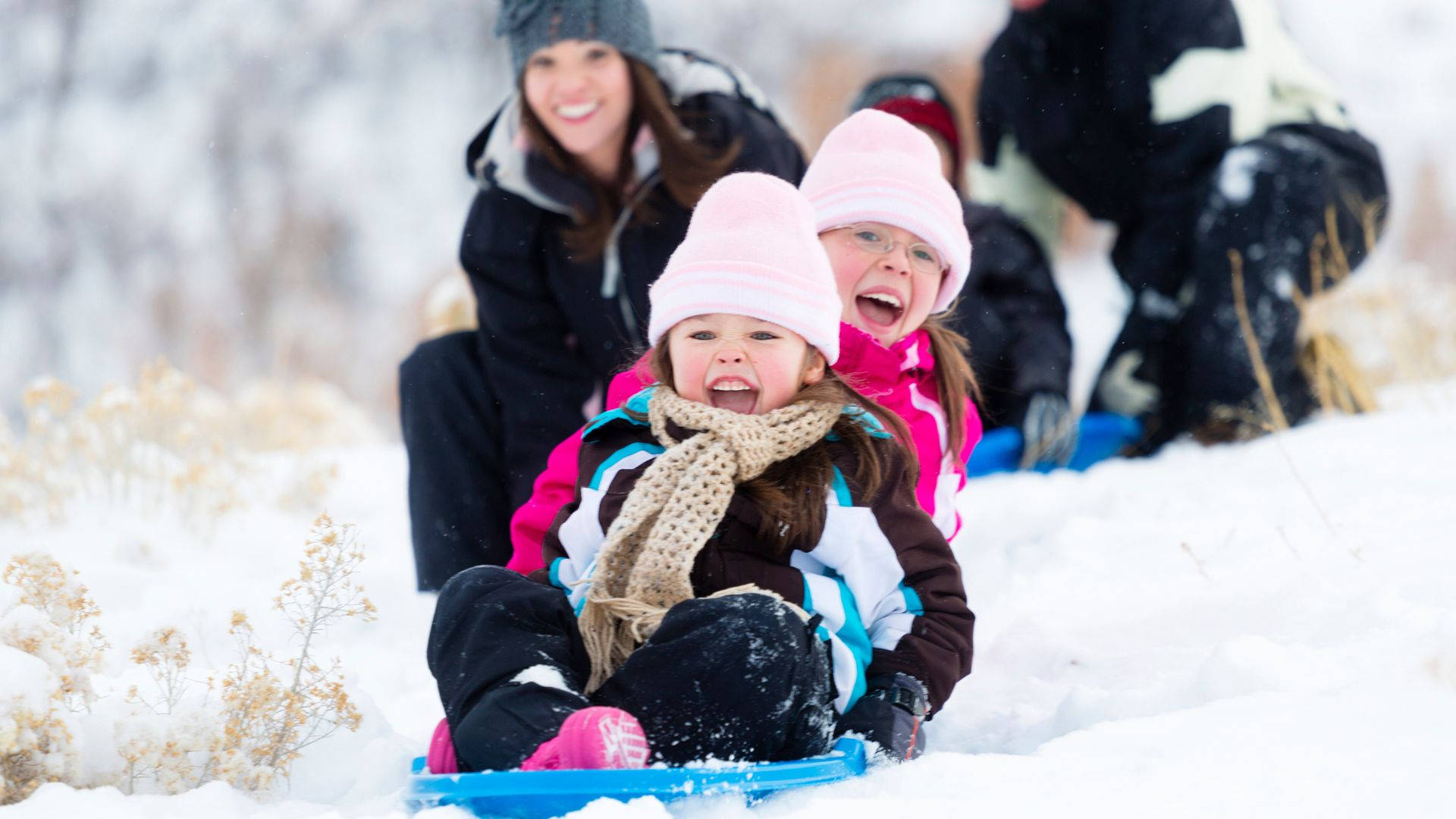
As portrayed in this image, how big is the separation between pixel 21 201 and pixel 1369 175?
8.67 meters

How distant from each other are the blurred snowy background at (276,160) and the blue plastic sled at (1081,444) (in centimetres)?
539

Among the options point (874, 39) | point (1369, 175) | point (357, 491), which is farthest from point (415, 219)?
point (1369, 175)

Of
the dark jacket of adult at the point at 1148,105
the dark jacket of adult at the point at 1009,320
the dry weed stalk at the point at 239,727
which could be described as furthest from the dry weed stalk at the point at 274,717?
the dark jacket of adult at the point at 1148,105

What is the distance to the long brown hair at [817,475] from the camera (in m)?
1.63

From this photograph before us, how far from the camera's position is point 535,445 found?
2857 millimetres

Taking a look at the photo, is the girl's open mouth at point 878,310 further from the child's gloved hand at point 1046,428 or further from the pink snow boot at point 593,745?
the child's gloved hand at point 1046,428

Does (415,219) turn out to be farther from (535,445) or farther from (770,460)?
(770,460)

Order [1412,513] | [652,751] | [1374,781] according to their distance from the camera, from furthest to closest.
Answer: [1412,513] → [652,751] → [1374,781]

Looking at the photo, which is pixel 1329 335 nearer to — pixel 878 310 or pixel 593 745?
pixel 878 310

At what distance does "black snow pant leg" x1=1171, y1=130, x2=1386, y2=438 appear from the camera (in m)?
3.40

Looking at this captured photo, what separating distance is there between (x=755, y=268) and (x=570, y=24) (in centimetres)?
125

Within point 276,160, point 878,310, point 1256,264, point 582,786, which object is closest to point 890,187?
point 878,310

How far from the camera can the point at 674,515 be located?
1.60 metres

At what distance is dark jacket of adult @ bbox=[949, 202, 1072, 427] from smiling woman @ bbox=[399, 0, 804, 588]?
74 cm
